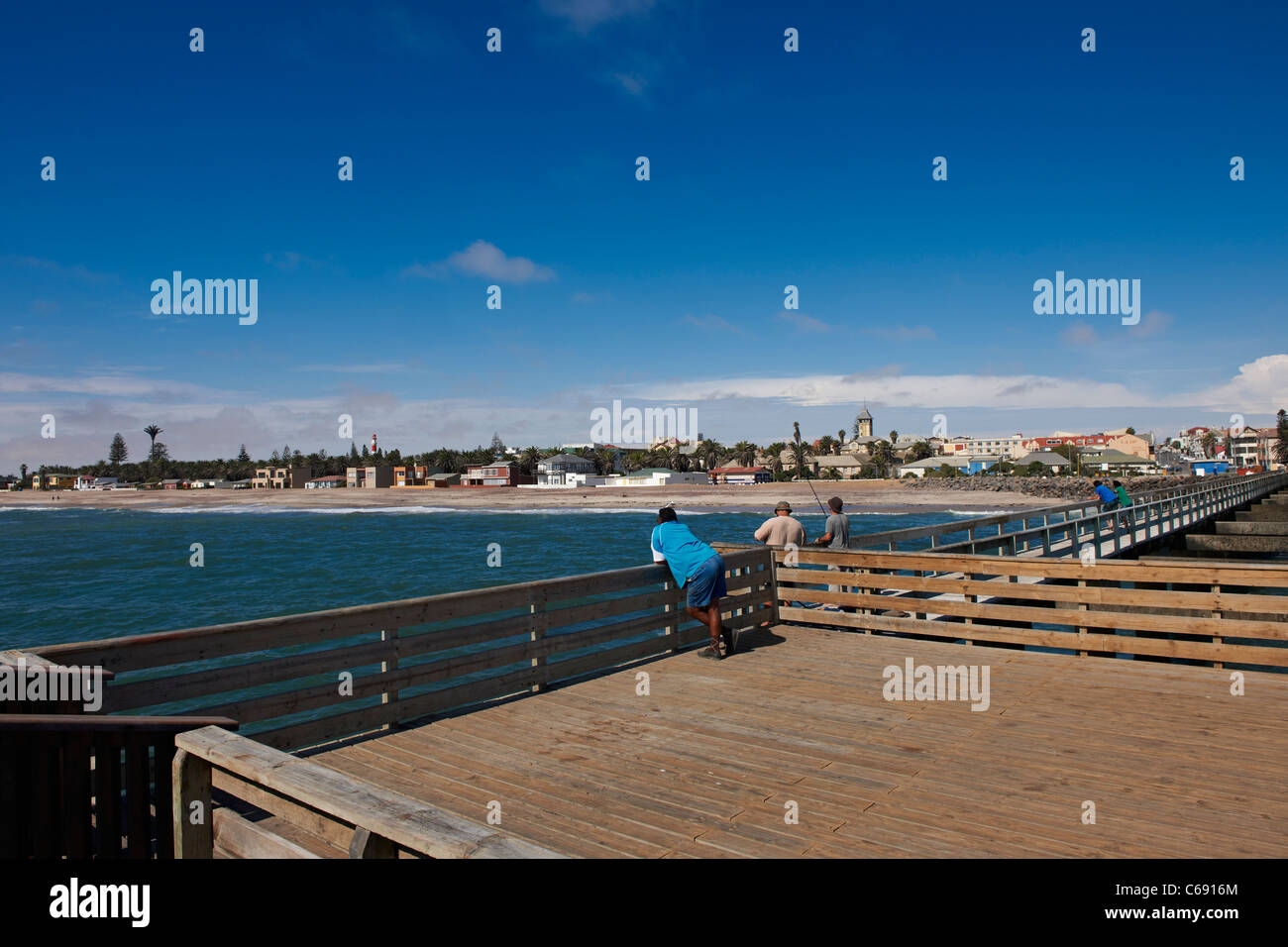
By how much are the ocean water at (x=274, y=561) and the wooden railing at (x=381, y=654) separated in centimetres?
2083

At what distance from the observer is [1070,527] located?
52.6ft

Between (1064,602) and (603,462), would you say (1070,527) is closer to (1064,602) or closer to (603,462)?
(1064,602)

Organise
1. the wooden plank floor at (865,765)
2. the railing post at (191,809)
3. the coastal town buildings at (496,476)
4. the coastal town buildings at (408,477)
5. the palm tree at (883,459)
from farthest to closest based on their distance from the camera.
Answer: the palm tree at (883,459)
the coastal town buildings at (408,477)
the coastal town buildings at (496,476)
the wooden plank floor at (865,765)
the railing post at (191,809)

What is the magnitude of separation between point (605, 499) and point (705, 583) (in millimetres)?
102446

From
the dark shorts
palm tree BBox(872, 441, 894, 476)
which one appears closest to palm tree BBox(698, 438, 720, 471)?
palm tree BBox(872, 441, 894, 476)

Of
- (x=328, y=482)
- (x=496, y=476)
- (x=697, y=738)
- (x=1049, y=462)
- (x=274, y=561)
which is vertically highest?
(x=1049, y=462)

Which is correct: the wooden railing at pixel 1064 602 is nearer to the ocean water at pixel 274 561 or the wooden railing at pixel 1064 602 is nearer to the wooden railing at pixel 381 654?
the wooden railing at pixel 381 654

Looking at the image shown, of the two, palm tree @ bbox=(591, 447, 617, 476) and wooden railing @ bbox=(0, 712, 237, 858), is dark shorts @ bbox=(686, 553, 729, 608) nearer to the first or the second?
wooden railing @ bbox=(0, 712, 237, 858)

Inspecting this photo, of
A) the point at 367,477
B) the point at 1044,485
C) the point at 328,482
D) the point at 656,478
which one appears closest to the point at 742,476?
the point at 656,478

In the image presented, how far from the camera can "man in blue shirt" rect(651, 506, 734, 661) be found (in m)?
8.59

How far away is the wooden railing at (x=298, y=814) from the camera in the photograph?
2.50 m

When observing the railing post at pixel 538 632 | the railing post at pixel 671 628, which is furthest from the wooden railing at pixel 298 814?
the railing post at pixel 671 628

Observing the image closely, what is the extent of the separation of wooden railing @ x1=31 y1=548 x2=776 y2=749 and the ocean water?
20827 millimetres
